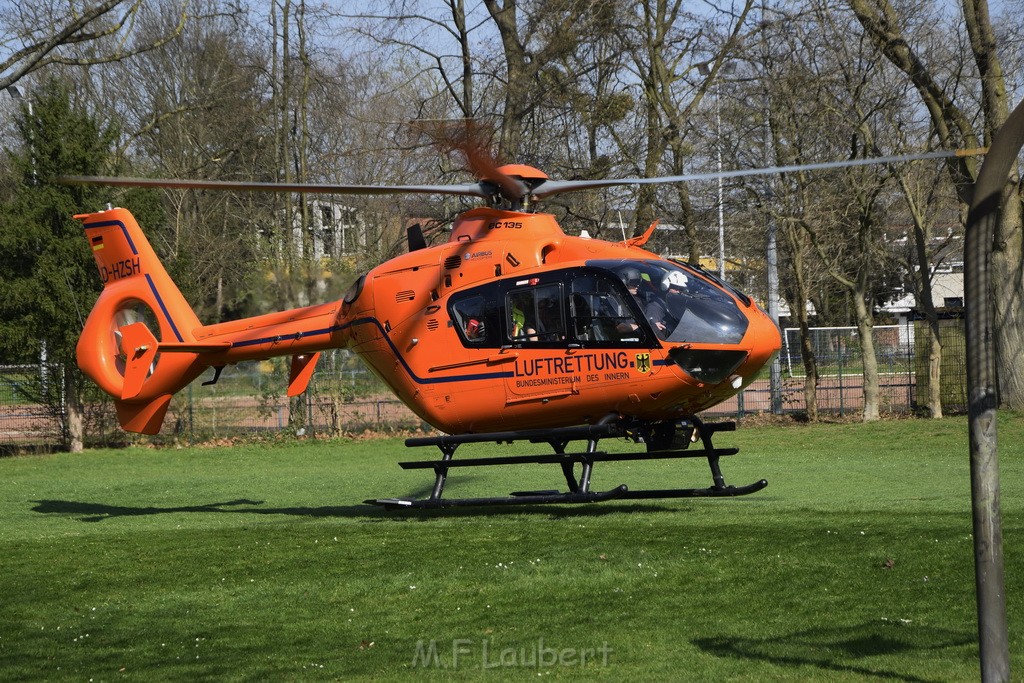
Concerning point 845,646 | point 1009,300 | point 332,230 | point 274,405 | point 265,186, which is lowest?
point 845,646

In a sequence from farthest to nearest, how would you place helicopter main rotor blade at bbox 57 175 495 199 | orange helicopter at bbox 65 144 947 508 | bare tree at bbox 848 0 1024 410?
bare tree at bbox 848 0 1024 410 → orange helicopter at bbox 65 144 947 508 → helicopter main rotor blade at bbox 57 175 495 199

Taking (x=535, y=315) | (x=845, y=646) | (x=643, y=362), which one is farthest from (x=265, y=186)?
(x=845, y=646)

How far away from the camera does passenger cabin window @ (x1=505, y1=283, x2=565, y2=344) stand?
12945 millimetres

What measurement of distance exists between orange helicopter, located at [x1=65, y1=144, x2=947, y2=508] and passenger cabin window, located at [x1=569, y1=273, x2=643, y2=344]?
0.5 inches

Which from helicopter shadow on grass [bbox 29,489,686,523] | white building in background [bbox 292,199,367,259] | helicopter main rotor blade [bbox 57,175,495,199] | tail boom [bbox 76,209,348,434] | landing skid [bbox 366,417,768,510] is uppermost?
white building in background [bbox 292,199,367,259]

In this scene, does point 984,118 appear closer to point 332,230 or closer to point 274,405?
point 332,230

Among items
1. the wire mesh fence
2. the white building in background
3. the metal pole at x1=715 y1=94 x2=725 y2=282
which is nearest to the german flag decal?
the metal pole at x1=715 y1=94 x2=725 y2=282

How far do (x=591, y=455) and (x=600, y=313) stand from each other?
163 cm

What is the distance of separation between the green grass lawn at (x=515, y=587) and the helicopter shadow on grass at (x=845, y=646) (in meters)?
0.02

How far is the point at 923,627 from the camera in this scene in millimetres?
8031

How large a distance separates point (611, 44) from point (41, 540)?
1838cm

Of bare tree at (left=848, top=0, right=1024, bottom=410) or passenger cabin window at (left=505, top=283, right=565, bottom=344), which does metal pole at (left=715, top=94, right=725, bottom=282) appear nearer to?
bare tree at (left=848, top=0, right=1024, bottom=410)

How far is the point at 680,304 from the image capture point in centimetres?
1242

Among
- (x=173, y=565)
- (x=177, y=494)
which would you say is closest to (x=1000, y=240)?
(x=177, y=494)
